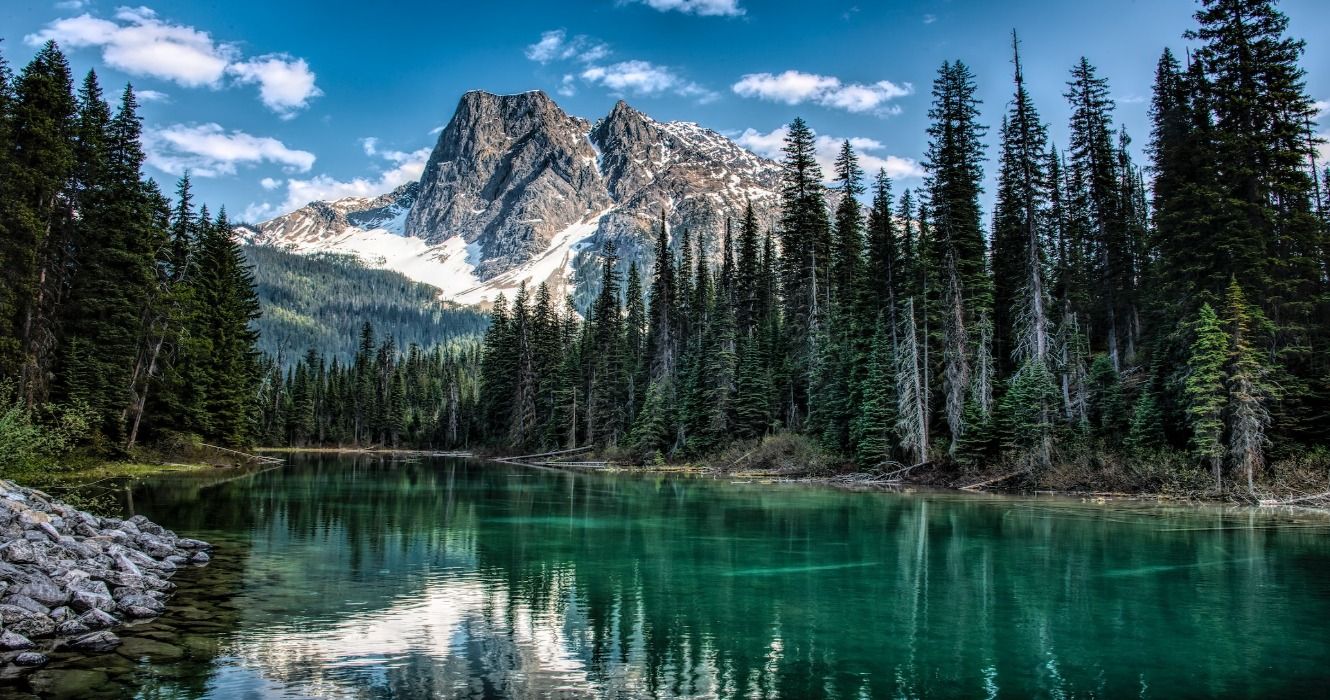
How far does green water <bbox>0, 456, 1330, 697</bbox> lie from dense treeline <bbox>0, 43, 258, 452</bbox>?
504 inches

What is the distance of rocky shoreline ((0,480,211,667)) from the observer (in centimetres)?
1123

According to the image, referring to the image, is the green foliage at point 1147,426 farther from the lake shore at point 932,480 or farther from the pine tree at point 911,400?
the pine tree at point 911,400

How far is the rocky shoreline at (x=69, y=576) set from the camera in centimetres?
1123

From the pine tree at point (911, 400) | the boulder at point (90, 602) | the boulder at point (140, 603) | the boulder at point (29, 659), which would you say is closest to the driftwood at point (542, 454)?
the pine tree at point (911, 400)

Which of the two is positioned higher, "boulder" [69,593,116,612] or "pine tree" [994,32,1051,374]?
"pine tree" [994,32,1051,374]

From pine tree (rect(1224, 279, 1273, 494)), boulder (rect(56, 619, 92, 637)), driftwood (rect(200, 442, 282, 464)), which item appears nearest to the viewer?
boulder (rect(56, 619, 92, 637))

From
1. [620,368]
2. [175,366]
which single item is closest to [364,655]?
[175,366]

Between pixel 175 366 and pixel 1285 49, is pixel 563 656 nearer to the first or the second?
pixel 1285 49

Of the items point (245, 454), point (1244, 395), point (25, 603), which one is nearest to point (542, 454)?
point (245, 454)

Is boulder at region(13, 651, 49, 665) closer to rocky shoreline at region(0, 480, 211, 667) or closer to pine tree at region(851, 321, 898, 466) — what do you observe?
rocky shoreline at region(0, 480, 211, 667)

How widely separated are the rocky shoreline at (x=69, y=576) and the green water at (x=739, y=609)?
23.7 inches

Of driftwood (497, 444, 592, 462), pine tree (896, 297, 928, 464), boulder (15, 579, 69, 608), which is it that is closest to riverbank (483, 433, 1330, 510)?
pine tree (896, 297, 928, 464)

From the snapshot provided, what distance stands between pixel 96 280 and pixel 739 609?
4098cm

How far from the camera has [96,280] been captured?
40344 millimetres
